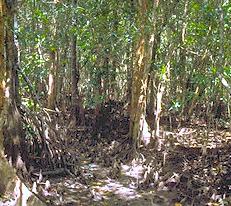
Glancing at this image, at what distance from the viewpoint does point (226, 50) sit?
809 centimetres

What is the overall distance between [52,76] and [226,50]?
446 cm

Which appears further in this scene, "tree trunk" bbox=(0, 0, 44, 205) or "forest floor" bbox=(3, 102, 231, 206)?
"forest floor" bbox=(3, 102, 231, 206)

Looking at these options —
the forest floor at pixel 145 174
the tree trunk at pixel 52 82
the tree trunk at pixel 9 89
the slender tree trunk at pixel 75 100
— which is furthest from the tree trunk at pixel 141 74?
the tree trunk at pixel 52 82

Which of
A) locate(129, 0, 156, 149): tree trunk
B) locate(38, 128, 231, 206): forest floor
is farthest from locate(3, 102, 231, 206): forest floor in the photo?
locate(129, 0, 156, 149): tree trunk

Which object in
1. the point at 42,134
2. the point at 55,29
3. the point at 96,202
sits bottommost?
the point at 96,202

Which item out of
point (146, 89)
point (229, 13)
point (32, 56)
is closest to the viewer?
point (229, 13)

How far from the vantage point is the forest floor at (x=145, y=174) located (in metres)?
5.92

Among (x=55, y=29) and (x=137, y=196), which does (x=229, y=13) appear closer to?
(x=137, y=196)

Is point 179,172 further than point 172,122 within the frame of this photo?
No

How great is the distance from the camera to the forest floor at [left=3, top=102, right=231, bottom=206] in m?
5.92

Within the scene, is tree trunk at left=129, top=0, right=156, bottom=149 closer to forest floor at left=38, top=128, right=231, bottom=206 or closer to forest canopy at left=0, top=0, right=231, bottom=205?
forest canopy at left=0, top=0, right=231, bottom=205

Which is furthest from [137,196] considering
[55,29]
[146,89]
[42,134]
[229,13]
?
[55,29]

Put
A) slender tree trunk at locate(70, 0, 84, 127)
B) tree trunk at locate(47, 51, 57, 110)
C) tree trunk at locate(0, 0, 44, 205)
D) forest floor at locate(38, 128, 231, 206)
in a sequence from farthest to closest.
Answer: tree trunk at locate(47, 51, 57, 110) < slender tree trunk at locate(70, 0, 84, 127) < forest floor at locate(38, 128, 231, 206) < tree trunk at locate(0, 0, 44, 205)

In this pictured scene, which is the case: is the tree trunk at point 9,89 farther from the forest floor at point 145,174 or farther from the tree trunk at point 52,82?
the tree trunk at point 52,82
